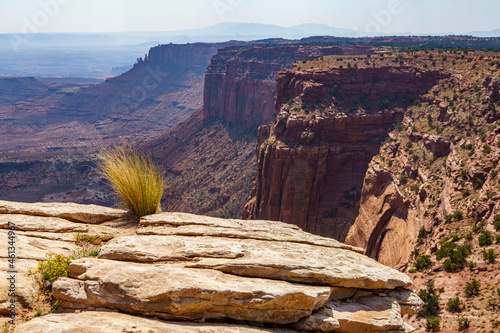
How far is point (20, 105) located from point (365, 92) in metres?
193

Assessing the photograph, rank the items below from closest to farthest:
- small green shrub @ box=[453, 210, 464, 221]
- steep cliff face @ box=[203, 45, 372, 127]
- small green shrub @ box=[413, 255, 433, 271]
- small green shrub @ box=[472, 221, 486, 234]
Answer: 1. small green shrub @ box=[413, 255, 433, 271]
2. small green shrub @ box=[472, 221, 486, 234]
3. small green shrub @ box=[453, 210, 464, 221]
4. steep cliff face @ box=[203, 45, 372, 127]

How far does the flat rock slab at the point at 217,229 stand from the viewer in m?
9.74

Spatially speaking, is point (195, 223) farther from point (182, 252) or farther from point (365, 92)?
point (365, 92)

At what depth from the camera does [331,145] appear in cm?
3934

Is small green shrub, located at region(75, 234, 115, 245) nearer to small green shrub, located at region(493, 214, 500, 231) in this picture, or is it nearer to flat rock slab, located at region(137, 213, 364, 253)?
flat rock slab, located at region(137, 213, 364, 253)

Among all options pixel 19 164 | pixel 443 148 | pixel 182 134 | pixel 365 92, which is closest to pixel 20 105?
pixel 19 164

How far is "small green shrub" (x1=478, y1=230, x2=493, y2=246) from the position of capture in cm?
1769

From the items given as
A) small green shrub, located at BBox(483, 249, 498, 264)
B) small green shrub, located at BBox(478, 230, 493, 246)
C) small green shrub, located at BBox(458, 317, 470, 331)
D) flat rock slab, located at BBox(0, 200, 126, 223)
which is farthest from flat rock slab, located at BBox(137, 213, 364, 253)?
small green shrub, located at BBox(478, 230, 493, 246)

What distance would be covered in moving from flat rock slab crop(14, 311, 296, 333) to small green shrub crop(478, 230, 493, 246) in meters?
15.6

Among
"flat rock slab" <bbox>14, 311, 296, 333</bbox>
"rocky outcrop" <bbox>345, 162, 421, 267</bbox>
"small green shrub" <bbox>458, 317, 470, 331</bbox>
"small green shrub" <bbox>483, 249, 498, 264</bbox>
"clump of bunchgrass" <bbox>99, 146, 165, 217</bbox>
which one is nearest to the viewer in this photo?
"flat rock slab" <bbox>14, 311, 296, 333</bbox>

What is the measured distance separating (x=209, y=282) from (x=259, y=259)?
147 cm

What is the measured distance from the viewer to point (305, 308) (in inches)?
290

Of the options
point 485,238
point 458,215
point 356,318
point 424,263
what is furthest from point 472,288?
point 356,318

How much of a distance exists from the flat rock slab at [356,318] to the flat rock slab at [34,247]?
5659mm
